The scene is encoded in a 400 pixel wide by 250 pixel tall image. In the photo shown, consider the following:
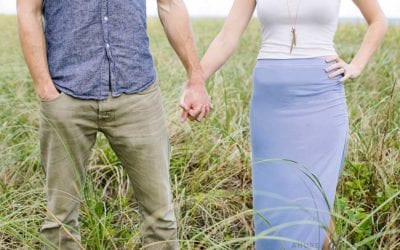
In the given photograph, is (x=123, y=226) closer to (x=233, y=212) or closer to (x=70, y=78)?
(x=233, y=212)

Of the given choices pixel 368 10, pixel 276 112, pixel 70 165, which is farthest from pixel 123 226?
pixel 368 10

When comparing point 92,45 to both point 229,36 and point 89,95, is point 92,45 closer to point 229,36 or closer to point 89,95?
point 89,95

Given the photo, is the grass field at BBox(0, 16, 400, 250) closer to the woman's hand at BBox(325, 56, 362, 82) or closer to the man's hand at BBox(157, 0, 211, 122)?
the man's hand at BBox(157, 0, 211, 122)

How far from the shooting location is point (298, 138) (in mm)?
2328

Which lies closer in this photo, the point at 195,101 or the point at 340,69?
the point at 340,69

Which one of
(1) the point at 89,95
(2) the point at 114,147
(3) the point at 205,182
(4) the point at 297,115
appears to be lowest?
(3) the point at 205,182

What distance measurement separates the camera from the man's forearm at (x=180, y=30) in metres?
2.49

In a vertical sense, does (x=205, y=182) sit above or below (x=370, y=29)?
below

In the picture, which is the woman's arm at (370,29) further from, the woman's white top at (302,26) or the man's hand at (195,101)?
the man's hand at (195,101)

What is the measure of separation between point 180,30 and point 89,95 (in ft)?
1.76

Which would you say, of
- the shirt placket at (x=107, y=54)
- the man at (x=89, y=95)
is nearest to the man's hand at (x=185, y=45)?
the man at (x=89, y=95)

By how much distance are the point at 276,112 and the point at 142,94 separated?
0.55 meters

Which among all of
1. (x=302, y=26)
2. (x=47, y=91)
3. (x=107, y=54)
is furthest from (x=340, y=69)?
(x=47, y=91)

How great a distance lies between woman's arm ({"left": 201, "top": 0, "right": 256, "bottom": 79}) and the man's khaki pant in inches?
16.3
